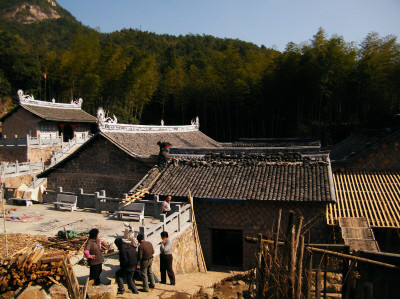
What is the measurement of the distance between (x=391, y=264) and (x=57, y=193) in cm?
1024

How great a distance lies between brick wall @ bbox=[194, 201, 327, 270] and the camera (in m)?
9.02

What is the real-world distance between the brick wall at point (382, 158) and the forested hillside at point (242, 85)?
379 centimetres

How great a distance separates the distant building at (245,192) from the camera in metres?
9.10

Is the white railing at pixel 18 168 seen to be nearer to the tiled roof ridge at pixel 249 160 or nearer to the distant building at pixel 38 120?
the distant building at pixel 38 120

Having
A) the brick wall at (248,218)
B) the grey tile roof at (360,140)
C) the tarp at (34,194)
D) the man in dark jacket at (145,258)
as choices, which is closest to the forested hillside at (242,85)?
the grey tile roof at (360,140)

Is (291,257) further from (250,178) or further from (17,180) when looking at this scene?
(17,180)

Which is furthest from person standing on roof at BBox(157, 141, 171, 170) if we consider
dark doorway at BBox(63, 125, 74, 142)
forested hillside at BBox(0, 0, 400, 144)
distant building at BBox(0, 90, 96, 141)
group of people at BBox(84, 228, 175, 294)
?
dark doorway at BBox(63, 125, 74, 142)

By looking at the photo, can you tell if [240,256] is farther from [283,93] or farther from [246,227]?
[283,93]

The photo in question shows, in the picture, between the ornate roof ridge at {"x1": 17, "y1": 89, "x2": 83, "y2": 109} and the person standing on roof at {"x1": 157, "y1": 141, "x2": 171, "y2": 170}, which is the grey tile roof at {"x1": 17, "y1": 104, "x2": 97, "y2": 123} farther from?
the person standing on roof at {"x1": 157, "y1": 141, "x2": 171, "y2": 170}

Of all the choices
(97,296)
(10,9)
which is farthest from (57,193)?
(10,9)

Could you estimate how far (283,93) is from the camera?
2270 cm

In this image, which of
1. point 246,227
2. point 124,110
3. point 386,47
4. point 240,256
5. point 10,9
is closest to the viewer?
point 246,227

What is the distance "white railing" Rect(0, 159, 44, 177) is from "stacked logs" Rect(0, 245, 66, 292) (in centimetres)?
1129

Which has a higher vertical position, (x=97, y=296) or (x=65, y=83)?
(x=65, y=83)
